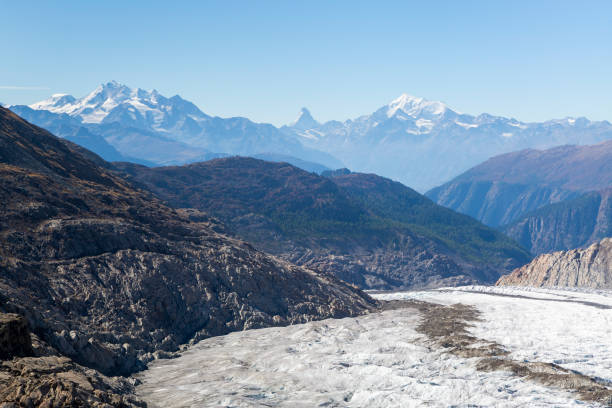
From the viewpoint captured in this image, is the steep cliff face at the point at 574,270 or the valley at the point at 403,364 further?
the steep cliff face at the point at 574,270

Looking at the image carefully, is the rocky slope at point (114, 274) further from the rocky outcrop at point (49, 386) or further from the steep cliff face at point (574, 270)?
Answer: the steep cliff face at point (574, 270)

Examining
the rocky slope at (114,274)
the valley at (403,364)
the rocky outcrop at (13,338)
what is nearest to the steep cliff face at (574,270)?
the valley at (403,364)

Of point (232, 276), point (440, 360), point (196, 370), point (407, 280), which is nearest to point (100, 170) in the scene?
point (232, 276)

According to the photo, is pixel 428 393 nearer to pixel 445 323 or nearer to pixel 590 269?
pixel 445 323

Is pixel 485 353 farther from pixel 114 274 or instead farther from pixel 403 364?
pixel 114 274

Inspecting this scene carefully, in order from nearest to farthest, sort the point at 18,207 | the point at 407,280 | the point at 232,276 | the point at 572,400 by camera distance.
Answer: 1. the point at 572,400
2. the point at 18,207
3. the point at 232,276
4. the point at 407,280

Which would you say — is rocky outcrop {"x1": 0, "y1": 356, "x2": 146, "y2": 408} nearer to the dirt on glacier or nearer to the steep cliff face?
the dirt on glacier
